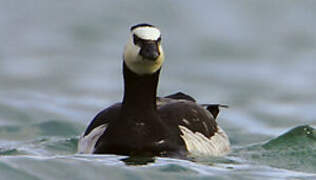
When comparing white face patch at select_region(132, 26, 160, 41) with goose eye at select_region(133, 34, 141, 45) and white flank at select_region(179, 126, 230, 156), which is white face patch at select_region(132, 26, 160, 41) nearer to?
goose eye at select_region(133, 34, 141, 45)

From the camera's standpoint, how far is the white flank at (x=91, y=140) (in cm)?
1343

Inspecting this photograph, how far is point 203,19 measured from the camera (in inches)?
1097

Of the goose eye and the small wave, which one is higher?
the goose eye

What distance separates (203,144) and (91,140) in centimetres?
129

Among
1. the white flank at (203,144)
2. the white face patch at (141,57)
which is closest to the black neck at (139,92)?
the white face patch at (141,57)

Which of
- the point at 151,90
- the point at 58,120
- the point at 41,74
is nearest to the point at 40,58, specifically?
the point at 41,74

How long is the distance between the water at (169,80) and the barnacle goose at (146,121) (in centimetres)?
30

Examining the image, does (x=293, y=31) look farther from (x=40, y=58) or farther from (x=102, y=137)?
(x=102, y=137)

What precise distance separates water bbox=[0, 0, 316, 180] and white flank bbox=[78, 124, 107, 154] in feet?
1.55

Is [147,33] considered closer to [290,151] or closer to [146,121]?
[146,121]

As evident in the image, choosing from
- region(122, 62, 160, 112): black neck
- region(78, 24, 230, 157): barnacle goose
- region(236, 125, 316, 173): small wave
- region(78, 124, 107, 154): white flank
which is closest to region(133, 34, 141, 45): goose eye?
region(78, 24, 230, 157): barnacle goose

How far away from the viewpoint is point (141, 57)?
1299cm

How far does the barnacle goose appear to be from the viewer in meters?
12.9

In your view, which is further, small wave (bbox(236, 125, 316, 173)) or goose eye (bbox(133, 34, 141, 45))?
small wave (bbox(236, 125, 316, 173))
